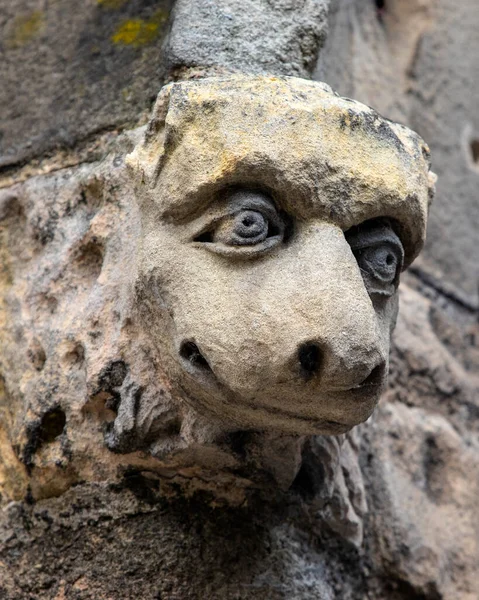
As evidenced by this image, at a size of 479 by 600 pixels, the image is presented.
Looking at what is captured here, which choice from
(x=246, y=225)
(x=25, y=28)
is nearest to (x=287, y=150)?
(x=246, y=225)

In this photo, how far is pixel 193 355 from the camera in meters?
1.29

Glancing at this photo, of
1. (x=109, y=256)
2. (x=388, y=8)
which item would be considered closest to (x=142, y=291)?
(x=109, y=256)

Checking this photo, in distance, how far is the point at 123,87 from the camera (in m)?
1.72

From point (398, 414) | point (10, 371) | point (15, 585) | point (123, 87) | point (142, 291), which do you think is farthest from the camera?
point (398, 414)

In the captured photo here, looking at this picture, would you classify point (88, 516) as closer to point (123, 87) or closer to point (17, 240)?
point (17, 240)

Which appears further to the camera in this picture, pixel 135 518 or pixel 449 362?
pixel 449 362

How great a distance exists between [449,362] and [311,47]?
2.63 feet

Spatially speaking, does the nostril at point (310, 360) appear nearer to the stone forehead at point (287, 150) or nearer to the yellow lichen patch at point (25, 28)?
the stone forehead at point (287, 150)

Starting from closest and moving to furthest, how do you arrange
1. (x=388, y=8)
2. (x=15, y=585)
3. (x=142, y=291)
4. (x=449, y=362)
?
(x=142, y=291) → (x=15, y=585) → (x=449, y=362) → (x=388, y=8)

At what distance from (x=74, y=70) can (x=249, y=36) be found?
0.40 meters

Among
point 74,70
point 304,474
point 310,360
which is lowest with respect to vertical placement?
point 304,474

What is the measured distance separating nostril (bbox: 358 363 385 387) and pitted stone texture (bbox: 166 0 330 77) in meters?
0.57

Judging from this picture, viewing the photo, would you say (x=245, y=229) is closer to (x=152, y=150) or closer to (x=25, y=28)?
(x=152, y=150)

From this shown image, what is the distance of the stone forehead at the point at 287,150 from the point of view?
1.24 metres
